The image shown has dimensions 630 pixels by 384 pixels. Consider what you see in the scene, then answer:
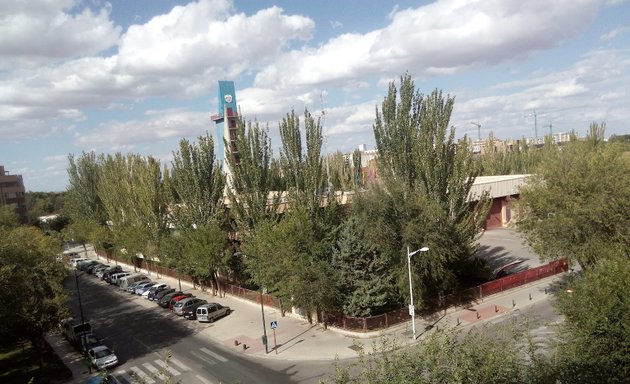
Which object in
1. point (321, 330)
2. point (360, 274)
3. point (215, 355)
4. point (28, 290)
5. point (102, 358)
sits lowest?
point (321, 330)

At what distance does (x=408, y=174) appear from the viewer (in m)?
30.3

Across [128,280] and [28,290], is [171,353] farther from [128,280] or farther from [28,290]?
[128,280]

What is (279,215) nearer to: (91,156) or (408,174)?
(408,174)

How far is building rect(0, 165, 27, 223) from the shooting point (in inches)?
3757

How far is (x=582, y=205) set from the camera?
2502cm

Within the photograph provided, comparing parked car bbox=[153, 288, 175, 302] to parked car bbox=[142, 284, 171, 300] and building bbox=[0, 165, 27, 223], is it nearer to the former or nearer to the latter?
parked car bbox=[142, 284, 171, 300]

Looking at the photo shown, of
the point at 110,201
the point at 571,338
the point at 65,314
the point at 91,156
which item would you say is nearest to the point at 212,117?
the point at 91,156

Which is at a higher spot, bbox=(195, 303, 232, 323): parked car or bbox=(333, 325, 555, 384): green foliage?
bbox=(333, 325, 555, 384): green foliage

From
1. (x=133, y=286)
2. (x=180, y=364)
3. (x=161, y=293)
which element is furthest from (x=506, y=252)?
(x=133, y=286)

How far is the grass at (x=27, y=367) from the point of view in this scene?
24094 mm

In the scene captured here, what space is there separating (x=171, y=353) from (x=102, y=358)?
3636 mm

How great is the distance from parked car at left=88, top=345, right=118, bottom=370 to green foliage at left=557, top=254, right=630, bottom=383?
22.2 metres

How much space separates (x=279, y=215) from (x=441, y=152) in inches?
590

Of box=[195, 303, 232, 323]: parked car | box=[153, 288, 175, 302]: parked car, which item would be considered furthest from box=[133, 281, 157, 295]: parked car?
box=[195, 303, 232, 323]: parked car
